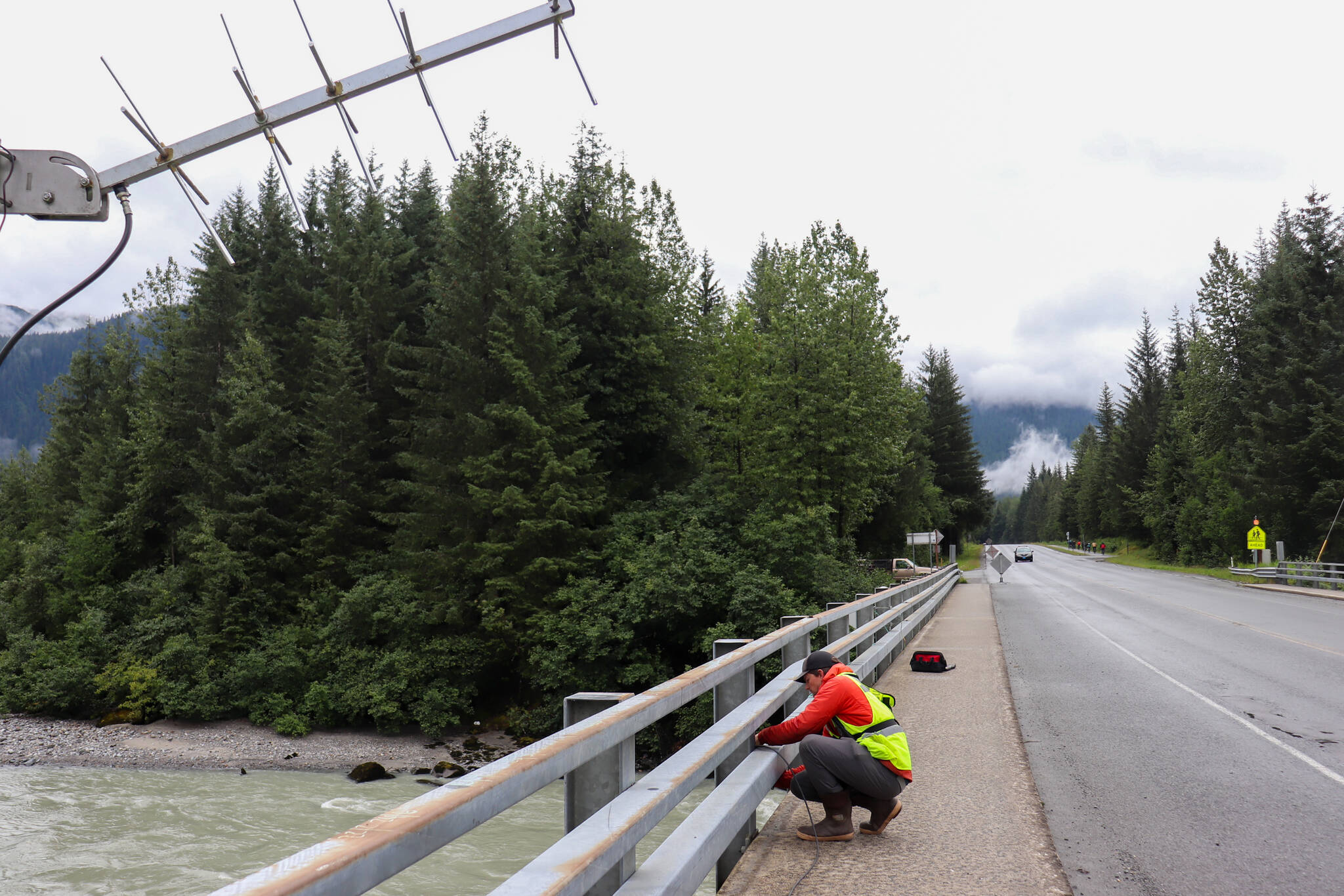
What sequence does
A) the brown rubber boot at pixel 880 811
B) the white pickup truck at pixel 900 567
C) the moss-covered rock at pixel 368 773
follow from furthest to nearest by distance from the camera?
the white pickup truck at pixel 900 567
the moss-covered rock at pixel 368 773
the brown rubber boot at pixel 880 811

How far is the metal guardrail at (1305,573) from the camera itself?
32.1m

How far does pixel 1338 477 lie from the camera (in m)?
42.2

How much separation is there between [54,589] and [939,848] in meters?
49.8

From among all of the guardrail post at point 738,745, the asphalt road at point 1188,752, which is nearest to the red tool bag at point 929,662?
the asphalt road at point 1188,752

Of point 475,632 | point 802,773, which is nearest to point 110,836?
point 475,632

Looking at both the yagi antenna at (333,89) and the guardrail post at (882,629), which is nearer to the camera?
the yagi antenna at (333,89)

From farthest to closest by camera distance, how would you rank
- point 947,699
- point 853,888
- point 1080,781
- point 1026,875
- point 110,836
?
point 110,836
point 947,699
point 1080,781
point 1026,875
point 853,888

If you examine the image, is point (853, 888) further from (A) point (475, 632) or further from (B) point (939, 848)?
(A) point (475, 632)

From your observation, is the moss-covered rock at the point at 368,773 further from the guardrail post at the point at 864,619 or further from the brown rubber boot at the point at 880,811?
the brown rubber boot at the point at 880,811

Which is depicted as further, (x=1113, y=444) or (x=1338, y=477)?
(x=1113, y=444)

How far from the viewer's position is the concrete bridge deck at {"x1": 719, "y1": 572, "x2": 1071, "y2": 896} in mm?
4383

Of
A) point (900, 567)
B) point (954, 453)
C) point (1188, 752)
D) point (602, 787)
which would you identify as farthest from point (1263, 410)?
point (602, 787)

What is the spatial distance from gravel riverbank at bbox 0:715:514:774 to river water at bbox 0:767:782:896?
0.91 meters

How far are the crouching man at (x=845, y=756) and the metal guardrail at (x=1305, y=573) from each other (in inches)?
1372
